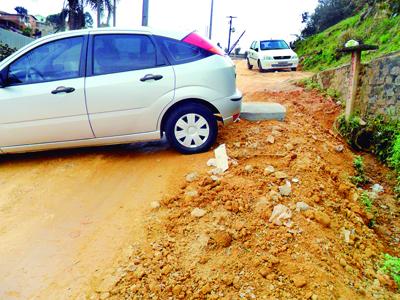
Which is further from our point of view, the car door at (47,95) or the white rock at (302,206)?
the car door at (47,95)

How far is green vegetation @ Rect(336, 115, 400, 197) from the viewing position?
17.4ft

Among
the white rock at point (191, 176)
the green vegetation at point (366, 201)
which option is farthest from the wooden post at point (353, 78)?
the white rock at point (191, 176)

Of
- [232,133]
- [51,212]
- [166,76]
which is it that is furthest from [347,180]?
[51,212]

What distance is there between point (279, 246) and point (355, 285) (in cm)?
64

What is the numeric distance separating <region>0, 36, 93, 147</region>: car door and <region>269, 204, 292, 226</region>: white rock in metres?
2.62

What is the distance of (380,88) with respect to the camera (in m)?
6.05

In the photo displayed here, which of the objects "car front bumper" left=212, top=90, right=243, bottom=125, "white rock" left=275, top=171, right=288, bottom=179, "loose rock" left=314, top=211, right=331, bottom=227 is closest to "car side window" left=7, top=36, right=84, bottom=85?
"car front bumper" left=212, top=90, right=243, bottom=125

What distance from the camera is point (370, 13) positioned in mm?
14602

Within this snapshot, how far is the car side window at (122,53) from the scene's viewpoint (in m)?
4.62

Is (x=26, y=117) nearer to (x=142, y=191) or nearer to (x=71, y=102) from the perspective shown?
(x=71, y=102)

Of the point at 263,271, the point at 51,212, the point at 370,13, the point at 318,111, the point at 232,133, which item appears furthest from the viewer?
the point at 370,13

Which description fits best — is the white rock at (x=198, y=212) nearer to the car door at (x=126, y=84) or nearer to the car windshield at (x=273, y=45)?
the car door at (x=126, y=84)

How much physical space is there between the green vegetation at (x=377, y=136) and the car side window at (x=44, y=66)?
4.25 meters

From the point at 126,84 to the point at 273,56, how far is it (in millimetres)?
13094
